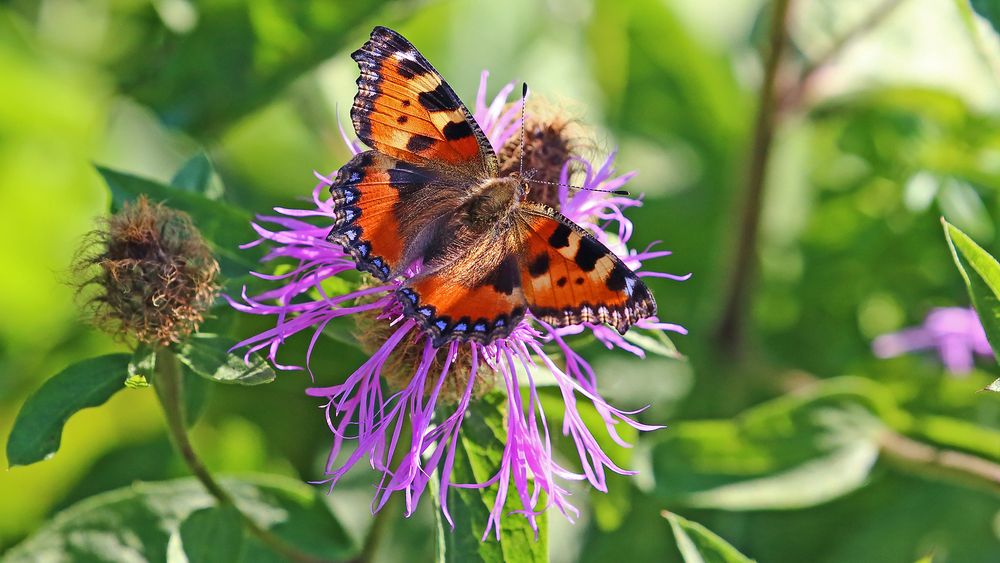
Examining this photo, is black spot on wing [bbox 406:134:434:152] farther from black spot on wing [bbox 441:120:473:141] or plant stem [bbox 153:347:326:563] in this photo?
plant stem [bbox 153:347:326:563]

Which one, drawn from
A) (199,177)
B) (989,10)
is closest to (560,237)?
(199,177)

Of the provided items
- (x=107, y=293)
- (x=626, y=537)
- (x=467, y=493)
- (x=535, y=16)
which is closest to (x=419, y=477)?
(x=467, y=493)

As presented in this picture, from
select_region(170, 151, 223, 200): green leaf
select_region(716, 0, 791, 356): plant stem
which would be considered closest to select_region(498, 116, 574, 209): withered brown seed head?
select_region(170, 151, 223, 200): green leaf

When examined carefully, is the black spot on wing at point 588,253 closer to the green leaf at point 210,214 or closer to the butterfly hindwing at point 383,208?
the butterfly hindwing at point 383,208

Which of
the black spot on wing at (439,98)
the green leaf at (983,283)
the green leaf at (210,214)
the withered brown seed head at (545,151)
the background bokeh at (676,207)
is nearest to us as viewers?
the green leaf at (983,283)

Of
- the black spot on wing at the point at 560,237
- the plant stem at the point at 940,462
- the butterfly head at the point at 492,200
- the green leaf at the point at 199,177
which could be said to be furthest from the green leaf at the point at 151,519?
the plant stem at the point at 940,462
